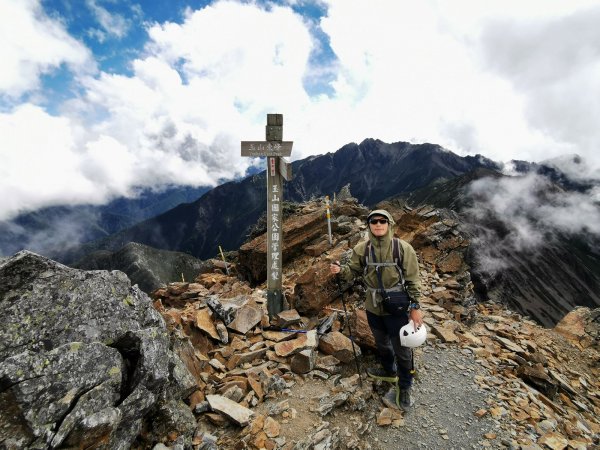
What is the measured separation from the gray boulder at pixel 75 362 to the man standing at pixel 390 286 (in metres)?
3.98

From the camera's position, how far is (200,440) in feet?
17.8

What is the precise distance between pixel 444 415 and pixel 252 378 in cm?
408

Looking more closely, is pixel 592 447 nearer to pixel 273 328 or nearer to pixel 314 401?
pixel 314 401

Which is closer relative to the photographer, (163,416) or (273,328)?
(163,416)

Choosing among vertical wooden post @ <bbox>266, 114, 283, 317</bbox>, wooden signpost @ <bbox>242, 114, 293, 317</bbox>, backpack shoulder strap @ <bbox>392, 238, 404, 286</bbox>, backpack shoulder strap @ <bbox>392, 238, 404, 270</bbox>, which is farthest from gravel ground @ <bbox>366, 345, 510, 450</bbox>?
wooden signpost @ <bbox>242, 114, 293, 317</bbox>

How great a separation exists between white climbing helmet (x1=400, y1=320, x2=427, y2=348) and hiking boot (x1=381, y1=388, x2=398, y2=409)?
5.63 feet

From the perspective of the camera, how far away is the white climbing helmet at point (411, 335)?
5793mm

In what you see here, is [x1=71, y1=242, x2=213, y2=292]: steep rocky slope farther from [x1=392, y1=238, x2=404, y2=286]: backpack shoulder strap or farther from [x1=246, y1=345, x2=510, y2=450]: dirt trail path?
[x1=392, y1=238, x2=404, y2=286]: backpack shoulder strap

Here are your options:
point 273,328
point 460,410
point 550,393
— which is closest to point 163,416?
point 273,328

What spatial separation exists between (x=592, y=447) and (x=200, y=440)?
7692 millimetres

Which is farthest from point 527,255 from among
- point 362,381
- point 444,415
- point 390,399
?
point 362,381

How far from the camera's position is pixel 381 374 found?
7285 mm

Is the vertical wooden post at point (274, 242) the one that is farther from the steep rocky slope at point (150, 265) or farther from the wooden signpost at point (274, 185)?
the steep rocky slope at point (150, 265)

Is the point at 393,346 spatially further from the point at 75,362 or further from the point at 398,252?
the point at 75,362
